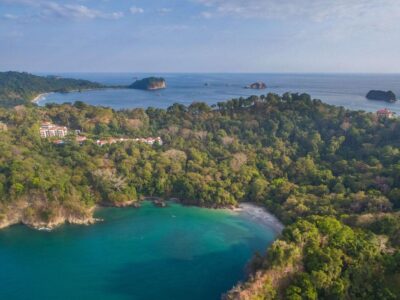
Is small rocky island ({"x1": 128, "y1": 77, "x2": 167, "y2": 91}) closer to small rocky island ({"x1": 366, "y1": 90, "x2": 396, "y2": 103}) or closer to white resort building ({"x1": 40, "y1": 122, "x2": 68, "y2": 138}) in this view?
small rocky island ({"x1": 366, "y1": 90, "x2": 396, "y2": 103})

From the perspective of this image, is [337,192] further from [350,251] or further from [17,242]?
[17,242]

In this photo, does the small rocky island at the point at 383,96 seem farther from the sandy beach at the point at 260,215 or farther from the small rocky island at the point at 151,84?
the small rocky island at the point at 151,84

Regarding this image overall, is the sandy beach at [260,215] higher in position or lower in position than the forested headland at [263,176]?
lower

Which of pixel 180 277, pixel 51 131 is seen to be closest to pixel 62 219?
pixel 180 277

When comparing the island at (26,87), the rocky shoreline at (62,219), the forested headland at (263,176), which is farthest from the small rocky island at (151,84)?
the rocky shoreline at (62,219)

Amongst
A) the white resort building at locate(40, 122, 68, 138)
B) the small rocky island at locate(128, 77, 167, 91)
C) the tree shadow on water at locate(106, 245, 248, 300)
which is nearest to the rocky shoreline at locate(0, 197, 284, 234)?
the tree shadow on water at locate(106, 245, 248, 300)

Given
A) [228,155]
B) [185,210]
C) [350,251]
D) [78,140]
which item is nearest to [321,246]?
[350,251]

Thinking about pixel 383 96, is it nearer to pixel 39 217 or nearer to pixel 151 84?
pixel 39 217
